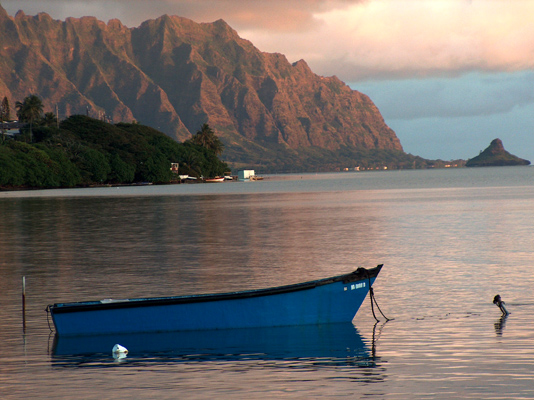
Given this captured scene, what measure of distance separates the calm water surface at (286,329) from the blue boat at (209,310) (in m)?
0.48

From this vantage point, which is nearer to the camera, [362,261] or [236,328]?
[236,328]

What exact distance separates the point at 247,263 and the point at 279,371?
23.2 m

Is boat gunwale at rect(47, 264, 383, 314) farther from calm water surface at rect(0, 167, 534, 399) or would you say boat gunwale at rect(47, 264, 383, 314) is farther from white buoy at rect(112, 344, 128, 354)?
white buoy at rect(112, 344, 128, 354)

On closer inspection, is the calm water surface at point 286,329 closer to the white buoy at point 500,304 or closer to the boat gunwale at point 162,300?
the white buoy at point 500,304

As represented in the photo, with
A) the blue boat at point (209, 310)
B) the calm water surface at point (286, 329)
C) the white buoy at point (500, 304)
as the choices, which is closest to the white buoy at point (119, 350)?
the calm water surface at point (286, 329)

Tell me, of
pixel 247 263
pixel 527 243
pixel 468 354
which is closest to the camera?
pixel 468 354

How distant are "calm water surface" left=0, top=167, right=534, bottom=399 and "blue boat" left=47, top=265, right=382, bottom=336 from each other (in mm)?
482

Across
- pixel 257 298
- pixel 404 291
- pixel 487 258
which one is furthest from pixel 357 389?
pixel 487 258

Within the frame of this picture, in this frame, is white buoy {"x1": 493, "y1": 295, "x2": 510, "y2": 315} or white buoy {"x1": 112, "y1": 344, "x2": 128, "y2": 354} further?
white buoy {"x1": 493, "y1": 295, "x2": 510, "y2": 315}

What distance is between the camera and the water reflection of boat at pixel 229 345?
2031 cm

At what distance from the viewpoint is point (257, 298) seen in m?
23.2

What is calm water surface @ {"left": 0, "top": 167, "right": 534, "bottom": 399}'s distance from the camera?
17359 mm

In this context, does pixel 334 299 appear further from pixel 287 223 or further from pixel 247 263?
pixel 287 223

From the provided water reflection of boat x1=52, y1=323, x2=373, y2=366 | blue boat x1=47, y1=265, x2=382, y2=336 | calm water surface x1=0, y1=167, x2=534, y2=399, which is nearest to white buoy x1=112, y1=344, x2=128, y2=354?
water reflection of boat x1=52, y1=323, x2=373, y2=366
